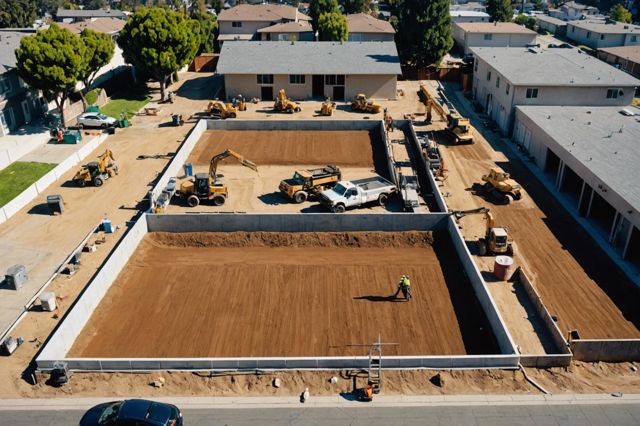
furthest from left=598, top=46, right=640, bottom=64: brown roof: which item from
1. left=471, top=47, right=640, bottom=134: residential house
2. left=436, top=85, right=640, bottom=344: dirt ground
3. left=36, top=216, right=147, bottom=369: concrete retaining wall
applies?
left=36, top=216, right=147, bottom=369: concrete retaining wall

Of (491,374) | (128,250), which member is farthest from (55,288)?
(491,374)

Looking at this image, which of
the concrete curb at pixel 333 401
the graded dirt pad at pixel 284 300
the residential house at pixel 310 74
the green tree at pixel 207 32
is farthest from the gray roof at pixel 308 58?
the concrete curb at pixel 333 401

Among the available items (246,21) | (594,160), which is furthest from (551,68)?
(246,21)

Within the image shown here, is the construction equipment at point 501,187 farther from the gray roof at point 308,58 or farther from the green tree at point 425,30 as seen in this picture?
the green tree at point 425,30

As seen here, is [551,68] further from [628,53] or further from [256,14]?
[256,14]

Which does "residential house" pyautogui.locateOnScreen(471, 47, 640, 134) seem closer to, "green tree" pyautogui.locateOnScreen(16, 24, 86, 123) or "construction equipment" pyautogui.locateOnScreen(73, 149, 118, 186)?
"construction equipment" pyautogui.locateOnScreen(73, 149, 118, 186)

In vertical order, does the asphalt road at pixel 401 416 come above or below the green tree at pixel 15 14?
below
